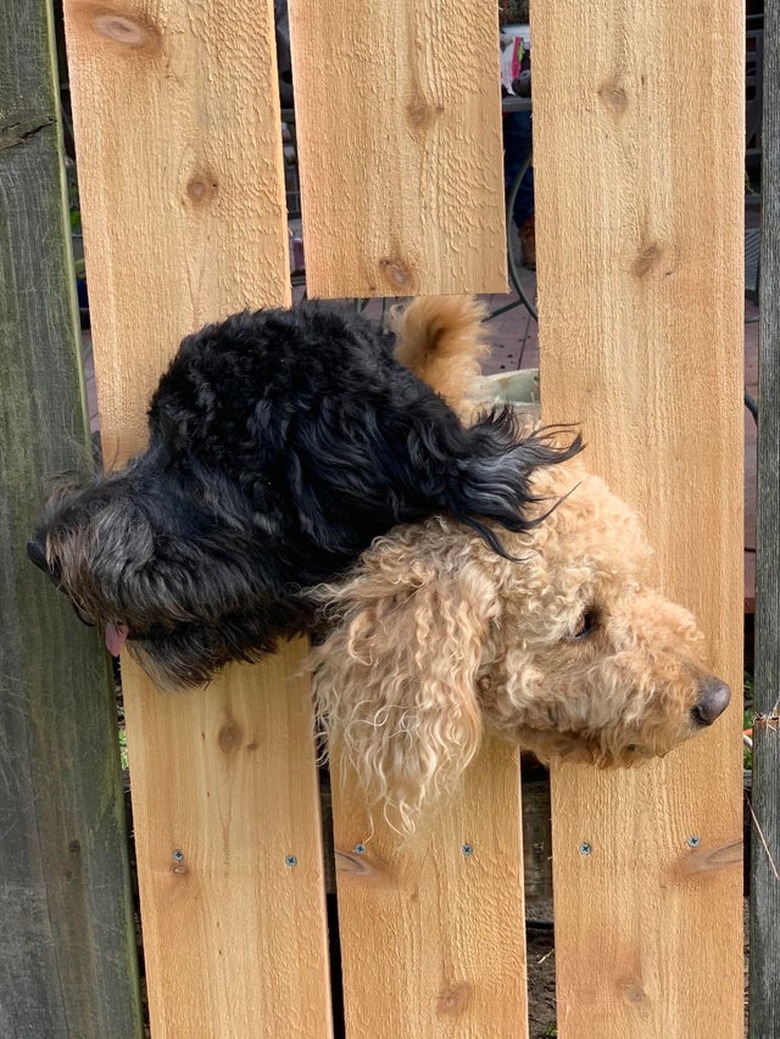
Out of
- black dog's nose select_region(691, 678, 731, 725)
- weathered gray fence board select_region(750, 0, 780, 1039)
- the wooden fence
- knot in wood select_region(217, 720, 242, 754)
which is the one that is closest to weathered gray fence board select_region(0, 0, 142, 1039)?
the wooden fence

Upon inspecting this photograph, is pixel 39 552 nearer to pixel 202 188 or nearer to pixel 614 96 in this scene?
pixel 202 188

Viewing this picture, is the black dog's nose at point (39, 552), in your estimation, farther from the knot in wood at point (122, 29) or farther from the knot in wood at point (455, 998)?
the knot in wood at point (455, 998)

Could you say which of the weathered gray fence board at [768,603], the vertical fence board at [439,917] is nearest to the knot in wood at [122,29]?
the weathered gray fence board at [768,603]

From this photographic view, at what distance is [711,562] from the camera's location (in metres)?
1.85

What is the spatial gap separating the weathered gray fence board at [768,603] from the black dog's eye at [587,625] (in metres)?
0.43

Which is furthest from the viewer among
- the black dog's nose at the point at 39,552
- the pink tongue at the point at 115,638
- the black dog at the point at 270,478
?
the pink tongue at the point at 115,638

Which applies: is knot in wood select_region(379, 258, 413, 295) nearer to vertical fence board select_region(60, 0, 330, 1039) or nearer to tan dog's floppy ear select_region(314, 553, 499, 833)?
vertical fence board select_region(60, 0, 330, 1039)

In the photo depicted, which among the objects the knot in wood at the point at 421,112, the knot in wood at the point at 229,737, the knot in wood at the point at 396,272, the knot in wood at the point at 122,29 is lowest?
the knot in wood at the point at 229,737

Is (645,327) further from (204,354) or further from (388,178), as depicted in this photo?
(204,354)

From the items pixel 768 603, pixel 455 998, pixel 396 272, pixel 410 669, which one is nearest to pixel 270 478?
pixel 410 669

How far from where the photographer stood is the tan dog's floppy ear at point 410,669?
5.13 feet

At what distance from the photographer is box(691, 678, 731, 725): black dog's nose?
162cm

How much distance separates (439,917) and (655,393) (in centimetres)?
102

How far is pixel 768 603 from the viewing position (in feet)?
6.25
